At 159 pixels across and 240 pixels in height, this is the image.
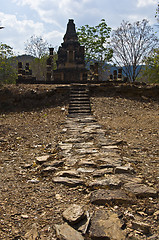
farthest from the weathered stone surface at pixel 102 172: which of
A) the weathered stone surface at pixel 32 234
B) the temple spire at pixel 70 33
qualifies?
the temple spire at pixel 70 33

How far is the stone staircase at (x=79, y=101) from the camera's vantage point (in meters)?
9.45

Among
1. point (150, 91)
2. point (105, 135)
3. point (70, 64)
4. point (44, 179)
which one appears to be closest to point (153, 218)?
point (44, 179)

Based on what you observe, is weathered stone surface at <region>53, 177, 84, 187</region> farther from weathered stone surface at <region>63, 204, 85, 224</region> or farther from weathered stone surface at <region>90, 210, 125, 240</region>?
weathered stone surface at <region>90, 210, 125, 240</region>

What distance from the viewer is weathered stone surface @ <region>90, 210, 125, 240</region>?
6.50 feet

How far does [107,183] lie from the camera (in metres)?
2.97

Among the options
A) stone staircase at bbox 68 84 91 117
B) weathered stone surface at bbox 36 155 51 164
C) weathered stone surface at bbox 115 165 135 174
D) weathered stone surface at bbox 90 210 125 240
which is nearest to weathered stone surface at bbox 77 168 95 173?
weathered stone surface at bbox 115 165 135 174

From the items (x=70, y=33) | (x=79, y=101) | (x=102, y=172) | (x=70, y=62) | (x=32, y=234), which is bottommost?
(x=32, y=234)

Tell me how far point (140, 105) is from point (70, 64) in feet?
45.9

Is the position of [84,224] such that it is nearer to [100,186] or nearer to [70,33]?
[100,186]

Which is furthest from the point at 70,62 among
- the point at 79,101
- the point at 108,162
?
the point at 108,162

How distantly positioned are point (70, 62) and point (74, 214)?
72.5ft

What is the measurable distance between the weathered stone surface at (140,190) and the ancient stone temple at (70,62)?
62.3ft

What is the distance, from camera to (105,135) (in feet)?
19.6

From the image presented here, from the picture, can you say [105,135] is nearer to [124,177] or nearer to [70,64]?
[124,177]
